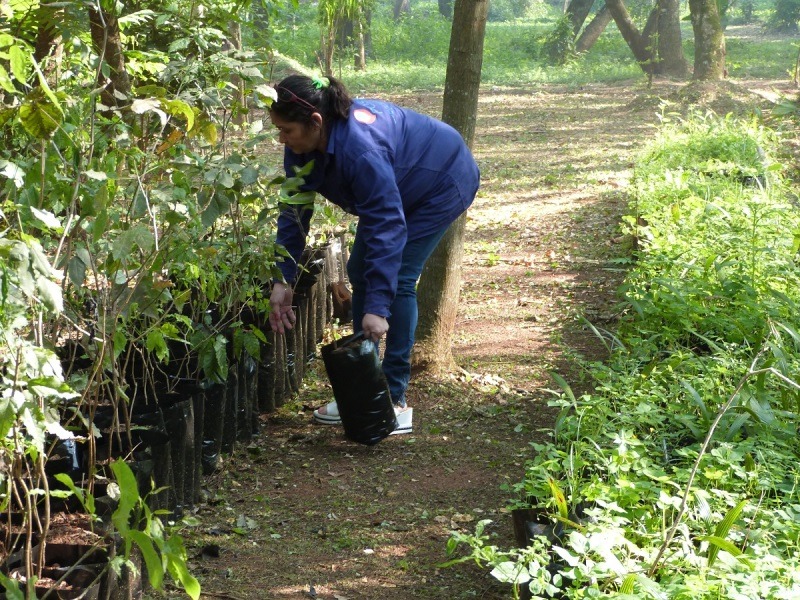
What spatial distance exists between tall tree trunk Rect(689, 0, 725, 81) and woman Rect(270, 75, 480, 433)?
42.8 feet

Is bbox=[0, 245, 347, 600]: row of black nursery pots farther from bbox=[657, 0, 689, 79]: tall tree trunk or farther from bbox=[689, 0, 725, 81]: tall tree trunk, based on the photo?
bbox=[657, 0, 689, 79]: tall tree trunk

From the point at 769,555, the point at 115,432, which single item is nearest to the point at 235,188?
the point at 115,432

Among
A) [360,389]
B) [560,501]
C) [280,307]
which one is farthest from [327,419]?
[560,501]

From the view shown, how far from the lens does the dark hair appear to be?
3.49 m

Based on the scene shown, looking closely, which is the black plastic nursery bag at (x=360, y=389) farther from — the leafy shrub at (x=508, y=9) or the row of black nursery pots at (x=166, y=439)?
the leafy shrub at (x=508, y=9)

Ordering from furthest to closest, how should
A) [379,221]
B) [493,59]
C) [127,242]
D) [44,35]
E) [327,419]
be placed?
[493,59], [327,419], [44,35], [379,221], [127,242]

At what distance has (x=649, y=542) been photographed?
93.4 inches

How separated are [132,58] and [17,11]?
594 millimetres

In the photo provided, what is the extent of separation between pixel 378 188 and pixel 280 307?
2.46ft

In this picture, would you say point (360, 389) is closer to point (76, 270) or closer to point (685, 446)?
point (685, 446)

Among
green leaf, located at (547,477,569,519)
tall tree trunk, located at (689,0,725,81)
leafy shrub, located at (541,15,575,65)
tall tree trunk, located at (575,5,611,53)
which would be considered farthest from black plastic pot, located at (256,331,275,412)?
tall tree trunk, located at (575,5,611,53)

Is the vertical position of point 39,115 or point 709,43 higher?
point 709,43

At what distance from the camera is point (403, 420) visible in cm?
419

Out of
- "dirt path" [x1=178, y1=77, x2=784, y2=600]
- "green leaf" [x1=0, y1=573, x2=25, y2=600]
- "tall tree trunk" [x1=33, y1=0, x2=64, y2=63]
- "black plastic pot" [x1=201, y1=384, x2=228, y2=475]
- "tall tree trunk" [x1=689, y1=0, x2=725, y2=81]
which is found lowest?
"dirt path" [x1=178, y1=77, x2=784, y2=600]
